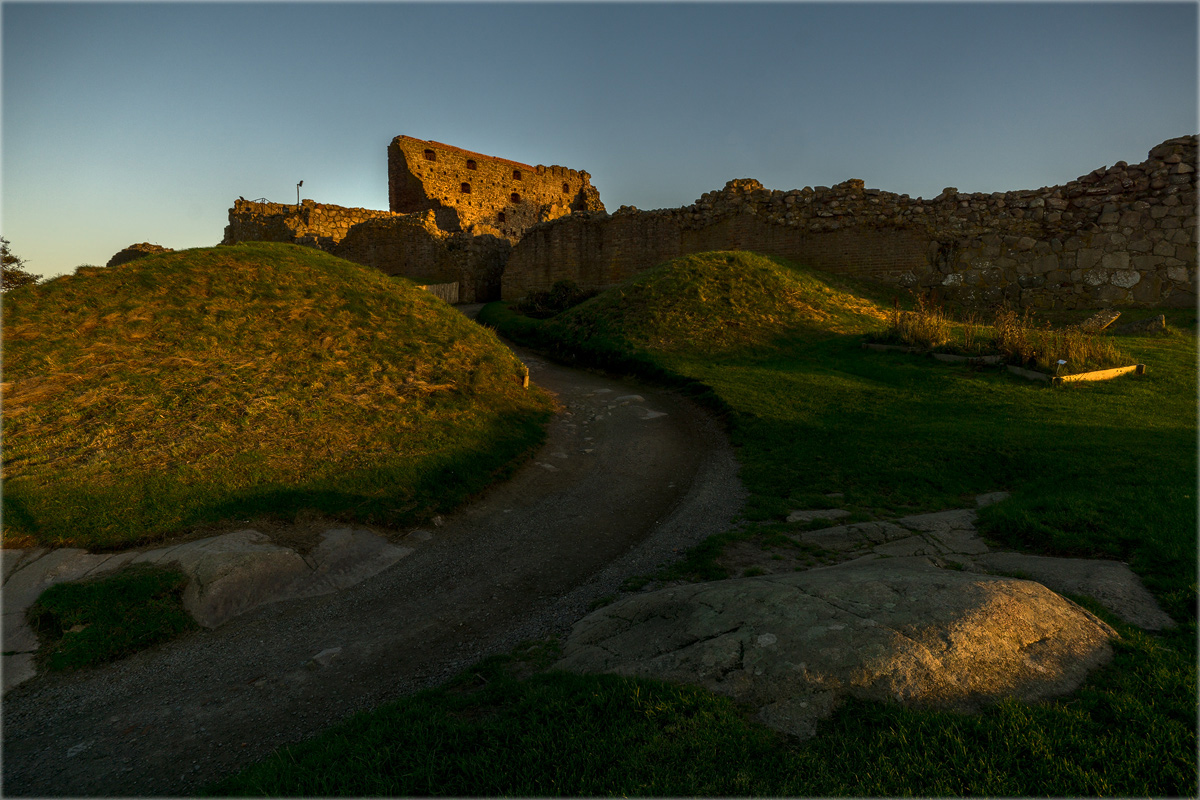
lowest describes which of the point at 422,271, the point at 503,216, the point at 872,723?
the point at 872,723

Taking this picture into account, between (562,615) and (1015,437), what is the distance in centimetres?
844

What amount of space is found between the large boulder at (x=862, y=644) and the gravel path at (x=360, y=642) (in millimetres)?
1701

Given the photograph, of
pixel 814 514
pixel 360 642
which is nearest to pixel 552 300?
pixel 814 514

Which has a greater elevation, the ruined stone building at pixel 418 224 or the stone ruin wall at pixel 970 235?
the ruined stone building at pixel 418 224

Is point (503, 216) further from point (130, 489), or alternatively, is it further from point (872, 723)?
point (872, 723)

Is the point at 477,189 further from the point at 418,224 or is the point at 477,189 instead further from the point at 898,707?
the point at 898,707

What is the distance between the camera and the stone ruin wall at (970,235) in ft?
70.1

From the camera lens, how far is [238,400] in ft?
35.2

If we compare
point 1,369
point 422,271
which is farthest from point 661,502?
point 422,271

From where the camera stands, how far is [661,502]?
374 inches

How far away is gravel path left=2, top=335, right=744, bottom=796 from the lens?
434 cm

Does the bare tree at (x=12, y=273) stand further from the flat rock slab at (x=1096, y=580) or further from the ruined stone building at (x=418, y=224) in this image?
the flat rock slab at (x=1096, y=580)

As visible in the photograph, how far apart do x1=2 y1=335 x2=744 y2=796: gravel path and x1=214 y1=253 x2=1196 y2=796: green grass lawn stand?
0.70m

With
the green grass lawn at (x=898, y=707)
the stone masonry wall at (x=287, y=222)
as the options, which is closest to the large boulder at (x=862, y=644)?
the green grass lawn at (x=898, y=707)
